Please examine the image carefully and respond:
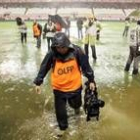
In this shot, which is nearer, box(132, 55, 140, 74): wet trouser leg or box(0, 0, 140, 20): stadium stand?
box(132, 55, 140, 74): wet trouser leg

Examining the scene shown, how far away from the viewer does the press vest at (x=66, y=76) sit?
21.5 ft

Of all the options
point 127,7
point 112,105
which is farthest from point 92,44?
point 127,7

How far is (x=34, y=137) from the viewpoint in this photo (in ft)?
23.6

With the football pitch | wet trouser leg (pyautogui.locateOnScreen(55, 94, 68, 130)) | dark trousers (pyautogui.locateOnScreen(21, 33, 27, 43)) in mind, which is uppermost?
wet trouser leg (pyautogui.locateOnScreen(55, 94, 68, 130))

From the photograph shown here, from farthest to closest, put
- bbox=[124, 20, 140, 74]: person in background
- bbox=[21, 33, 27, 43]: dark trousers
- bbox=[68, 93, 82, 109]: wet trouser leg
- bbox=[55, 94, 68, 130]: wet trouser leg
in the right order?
bbox=[21, 33, 27, 43]: dark trousers, bbox=[124, 20, 140, 74]: person in background, bbox=[68, 93, 82, 109]: wet trouser leg, bbox=[55, 94, 68, 130]: wet trouser leg

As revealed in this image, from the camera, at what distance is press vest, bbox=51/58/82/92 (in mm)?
6543

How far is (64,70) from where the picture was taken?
258 inches

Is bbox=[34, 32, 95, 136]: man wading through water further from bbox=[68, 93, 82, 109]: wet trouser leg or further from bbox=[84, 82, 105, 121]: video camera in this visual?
bbox=[84, 82, 105, 121]: video camera

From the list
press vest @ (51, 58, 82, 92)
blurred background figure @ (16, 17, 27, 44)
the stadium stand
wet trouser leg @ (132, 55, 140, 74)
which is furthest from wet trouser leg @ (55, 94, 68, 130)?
the stadium stand

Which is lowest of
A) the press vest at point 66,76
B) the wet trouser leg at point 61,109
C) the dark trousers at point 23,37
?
the dark trousers at point 23,37

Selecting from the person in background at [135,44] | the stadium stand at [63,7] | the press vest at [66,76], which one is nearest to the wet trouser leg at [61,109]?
the press vest at [66,76]

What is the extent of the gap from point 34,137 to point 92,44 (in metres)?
8.30

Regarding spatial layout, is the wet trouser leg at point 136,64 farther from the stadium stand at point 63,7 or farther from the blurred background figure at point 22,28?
the stadium stand at point 63,7

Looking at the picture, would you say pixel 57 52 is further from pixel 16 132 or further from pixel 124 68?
pixel 124 68
